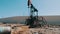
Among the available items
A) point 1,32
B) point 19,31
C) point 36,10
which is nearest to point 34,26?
point 36,10

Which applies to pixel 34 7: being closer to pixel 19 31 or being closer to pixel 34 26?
pixel 34 26

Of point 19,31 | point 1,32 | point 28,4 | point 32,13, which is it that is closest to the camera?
point 1,32

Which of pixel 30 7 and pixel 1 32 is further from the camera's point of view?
pixel 30 7

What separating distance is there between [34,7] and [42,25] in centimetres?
410

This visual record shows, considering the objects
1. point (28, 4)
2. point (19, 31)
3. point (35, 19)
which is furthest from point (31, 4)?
point (19, 31)

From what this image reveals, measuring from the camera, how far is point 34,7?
125 ft

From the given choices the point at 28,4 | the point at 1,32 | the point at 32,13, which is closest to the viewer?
the point at 1,32

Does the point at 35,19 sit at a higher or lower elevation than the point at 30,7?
lower

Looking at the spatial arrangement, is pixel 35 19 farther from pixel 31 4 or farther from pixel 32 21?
pixel 31 4

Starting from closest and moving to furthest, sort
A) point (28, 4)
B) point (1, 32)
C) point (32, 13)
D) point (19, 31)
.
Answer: point (1, 32), point (19, 31), point (28, 4), point (32, 13)

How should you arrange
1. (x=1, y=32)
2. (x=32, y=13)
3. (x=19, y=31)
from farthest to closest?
(x=32, y=13)
(x=19, y=31)
(x=1, y=32)

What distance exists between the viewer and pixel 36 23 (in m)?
37.2

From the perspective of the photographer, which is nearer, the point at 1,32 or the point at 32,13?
the point at 1,32

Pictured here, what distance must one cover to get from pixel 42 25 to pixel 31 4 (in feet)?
16.4
